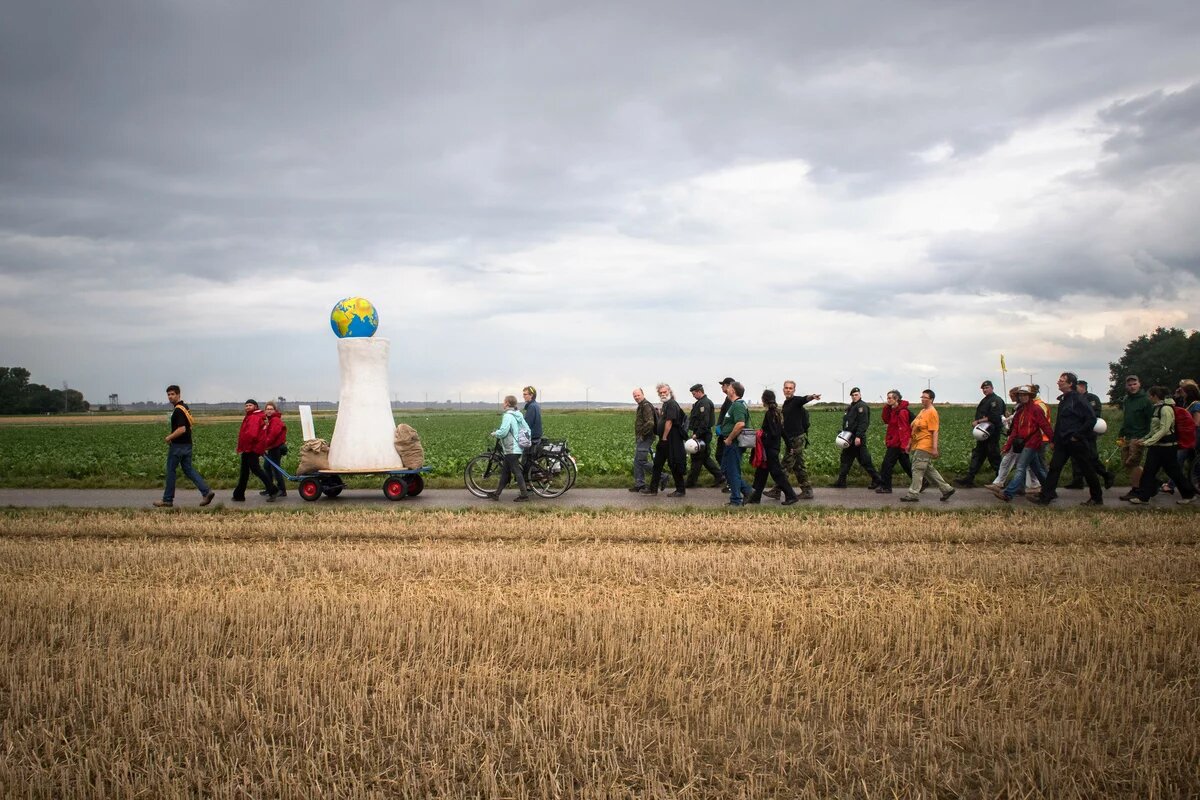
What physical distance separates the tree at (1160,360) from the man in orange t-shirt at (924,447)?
90.4 m

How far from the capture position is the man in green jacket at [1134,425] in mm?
15266

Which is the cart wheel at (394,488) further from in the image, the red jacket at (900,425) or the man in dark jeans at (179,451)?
the red jacket at (900,425)

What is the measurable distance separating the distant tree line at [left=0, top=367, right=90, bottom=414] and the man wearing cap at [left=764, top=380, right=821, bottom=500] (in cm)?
12981

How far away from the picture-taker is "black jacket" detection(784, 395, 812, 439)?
1525cm

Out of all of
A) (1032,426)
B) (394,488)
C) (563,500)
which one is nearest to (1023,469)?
(1032,426)

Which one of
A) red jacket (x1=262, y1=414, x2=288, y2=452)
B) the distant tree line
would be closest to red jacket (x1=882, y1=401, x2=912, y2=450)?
red jacket (x1=262, y1=414, x2=288, y2=452)

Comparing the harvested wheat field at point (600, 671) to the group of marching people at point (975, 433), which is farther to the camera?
the group of marching people at point (975, 433)

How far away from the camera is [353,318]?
15695 mm

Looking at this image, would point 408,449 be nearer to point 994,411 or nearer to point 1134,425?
point 994,411

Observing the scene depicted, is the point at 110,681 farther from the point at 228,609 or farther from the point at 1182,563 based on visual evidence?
the point at 1182,563

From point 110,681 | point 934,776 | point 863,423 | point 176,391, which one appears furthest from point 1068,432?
point 176,391

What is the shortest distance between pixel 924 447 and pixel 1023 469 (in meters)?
1.80

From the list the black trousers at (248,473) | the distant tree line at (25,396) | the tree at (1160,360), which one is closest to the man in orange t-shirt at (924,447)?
the black trousers at (248,473)

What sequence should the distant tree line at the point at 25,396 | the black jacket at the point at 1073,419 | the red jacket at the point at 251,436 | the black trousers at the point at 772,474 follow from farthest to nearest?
the distant tree line at the point at 25,396 < the red jacket at the point at 251,436 < the black trousers at the point at 772,474 < the black jacket at the point at 1073,419
